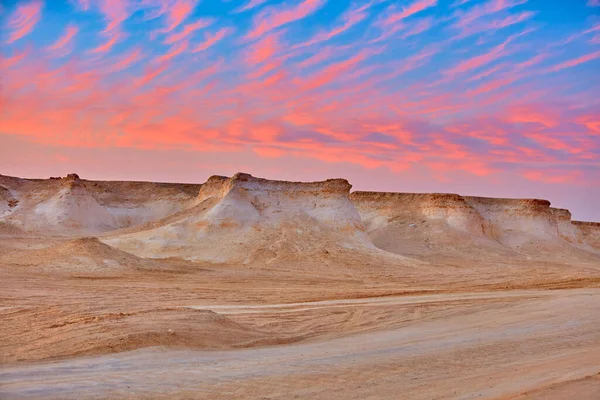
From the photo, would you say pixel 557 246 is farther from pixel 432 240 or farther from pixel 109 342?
pixel 109 342

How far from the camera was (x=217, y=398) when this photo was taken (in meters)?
8.62

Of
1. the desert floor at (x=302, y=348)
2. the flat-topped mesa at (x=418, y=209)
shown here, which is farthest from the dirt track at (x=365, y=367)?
the flat-topped mesa at (x=418, y=209)

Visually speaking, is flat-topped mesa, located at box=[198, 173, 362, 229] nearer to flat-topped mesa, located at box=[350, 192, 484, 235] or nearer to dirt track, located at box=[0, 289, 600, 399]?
flat-topped mesa, located at box=[350, 192, 484, 235]

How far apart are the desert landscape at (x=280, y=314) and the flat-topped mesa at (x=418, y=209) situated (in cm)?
558

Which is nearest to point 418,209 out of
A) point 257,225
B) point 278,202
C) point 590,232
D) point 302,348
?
point 278,202

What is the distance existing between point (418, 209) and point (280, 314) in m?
43.8

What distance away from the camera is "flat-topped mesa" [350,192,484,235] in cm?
5681

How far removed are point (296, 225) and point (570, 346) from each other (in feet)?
97.2

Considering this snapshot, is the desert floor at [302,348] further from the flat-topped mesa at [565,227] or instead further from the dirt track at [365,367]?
the flat-topped mesa at [565,227]

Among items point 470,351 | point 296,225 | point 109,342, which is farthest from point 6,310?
point 296,225

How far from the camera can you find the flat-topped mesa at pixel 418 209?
5681 cm

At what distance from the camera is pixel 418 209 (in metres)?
59.2

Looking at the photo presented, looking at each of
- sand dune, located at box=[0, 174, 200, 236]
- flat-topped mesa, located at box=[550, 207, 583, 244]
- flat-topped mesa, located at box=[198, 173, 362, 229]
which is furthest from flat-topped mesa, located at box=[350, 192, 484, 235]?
sand dune, located at box=[0, 174, 200, 236]

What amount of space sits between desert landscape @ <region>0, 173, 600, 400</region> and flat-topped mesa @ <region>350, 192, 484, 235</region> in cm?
558
